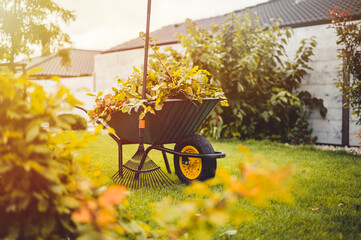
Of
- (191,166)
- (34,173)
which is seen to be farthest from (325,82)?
(34,173)

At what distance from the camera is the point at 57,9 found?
7.29 meters

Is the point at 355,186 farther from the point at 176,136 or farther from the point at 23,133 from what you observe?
the point at 23,133

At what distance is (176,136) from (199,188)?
189 cm

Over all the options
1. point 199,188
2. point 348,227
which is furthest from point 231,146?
point 199,188

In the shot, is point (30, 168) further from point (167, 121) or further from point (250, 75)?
point (250, 75)

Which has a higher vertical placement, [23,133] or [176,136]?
[23,133]

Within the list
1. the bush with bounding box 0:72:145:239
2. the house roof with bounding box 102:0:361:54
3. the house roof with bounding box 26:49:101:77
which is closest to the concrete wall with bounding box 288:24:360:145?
the house roof with bounding box 102:0:361:54

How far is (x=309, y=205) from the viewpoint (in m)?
2.10

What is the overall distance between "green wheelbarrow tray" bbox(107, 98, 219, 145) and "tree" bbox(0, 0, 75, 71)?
4.84 metres

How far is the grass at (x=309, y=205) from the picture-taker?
1.64 meters

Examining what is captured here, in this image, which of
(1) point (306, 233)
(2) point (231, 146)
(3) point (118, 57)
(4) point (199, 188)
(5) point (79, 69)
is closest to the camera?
(4) point (199, 188)

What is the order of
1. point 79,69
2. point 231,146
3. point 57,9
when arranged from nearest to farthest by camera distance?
point 231,146 < point 57,9 < point 79,69

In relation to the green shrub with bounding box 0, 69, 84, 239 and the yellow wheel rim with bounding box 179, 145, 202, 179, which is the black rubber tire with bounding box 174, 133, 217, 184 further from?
the green shrub with bounding box 0, 69, 84, 239

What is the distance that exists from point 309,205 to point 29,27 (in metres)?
6.94
